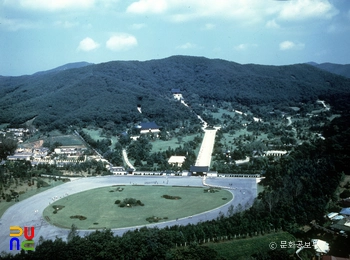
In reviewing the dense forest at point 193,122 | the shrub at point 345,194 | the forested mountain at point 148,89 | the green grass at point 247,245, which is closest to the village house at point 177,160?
the dense forest at point 193,122

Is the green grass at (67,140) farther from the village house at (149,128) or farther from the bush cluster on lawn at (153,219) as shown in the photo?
the bush cluster on lawn at (153,219)

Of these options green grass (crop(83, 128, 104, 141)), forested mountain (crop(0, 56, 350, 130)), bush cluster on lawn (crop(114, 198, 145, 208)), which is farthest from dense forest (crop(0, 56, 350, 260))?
bush cluster on lawn (crop(114, 198, 145, 208))

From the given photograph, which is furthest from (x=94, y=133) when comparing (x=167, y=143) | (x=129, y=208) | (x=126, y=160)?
(x=129, y=208)

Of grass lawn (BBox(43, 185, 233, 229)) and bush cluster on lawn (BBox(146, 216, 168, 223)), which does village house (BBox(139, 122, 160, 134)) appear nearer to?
grass lawn (BBox(43, 185, 233, 229))

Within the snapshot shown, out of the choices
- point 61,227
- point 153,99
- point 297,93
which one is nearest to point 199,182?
point 61,227

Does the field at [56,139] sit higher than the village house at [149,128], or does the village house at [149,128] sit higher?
the village house at [149,128]

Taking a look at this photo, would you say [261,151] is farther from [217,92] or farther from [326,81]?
[326,81]
